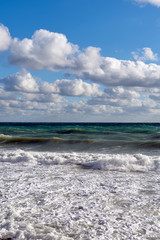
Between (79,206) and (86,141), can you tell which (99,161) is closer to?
(79,206)

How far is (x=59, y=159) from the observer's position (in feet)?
29.2

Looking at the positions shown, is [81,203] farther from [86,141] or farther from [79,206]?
[86,141]

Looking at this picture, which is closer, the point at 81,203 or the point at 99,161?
the point at 81,203

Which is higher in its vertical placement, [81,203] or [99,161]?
[99,161]

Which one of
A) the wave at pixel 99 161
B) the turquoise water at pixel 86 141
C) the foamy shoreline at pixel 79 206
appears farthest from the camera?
the turquoise water at pixel 86 141

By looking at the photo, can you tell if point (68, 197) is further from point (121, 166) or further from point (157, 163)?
point (157, 163)

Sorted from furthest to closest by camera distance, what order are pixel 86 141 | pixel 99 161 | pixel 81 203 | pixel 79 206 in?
pixel 86 141
pixel 99 161
pixel 81 203
pixel 79 206

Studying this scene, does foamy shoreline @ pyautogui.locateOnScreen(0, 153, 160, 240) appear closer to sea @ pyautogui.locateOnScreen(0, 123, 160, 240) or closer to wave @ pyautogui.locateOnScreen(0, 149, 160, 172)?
sea @ pyautogui.locateOnScreen(0, 123, 160, 240)

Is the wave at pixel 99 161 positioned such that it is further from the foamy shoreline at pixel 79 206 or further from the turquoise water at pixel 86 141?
the turquoise water at pixel 86 141

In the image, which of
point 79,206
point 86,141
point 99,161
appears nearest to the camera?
point 79,206

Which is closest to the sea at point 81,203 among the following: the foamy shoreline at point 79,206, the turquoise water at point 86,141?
the foamy shoreline at point 79,206

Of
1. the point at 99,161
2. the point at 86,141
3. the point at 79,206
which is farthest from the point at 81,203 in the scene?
the point at 86,141

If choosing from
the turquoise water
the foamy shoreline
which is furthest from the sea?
the turquoise water

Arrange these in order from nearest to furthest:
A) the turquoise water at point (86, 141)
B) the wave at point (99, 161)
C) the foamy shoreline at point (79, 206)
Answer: the foamy shoreline at point (79, 206) → the wave at point (99, 161) → the turquoise water at point (86, 141)
